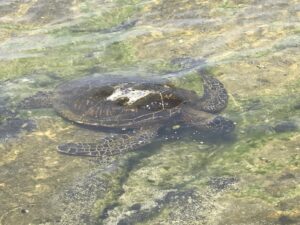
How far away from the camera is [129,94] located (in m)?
7.39

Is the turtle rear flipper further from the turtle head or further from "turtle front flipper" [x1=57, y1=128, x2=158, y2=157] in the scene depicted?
the turtle head

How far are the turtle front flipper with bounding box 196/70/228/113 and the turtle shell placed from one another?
0.32m

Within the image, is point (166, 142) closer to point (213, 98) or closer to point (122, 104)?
point (122, 104)

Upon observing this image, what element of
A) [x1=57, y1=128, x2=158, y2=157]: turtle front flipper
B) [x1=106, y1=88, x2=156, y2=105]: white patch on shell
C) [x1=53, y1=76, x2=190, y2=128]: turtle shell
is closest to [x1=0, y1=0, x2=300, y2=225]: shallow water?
[x1=57, y1=128, x2=158, y2=157]: turtle front flipper

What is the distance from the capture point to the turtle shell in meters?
7.23

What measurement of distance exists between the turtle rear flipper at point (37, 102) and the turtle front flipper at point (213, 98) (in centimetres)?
260

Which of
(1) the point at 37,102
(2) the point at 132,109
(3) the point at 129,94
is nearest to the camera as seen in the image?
(2) the point at 132,109

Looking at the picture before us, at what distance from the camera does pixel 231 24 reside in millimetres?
10703

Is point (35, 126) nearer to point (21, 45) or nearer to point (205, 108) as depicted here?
point (205, 108)

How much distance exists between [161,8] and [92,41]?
2403 mm

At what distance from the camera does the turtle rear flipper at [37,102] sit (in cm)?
794

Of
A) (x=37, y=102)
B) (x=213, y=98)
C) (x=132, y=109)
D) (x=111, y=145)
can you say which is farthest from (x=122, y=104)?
(x=37, y=102)

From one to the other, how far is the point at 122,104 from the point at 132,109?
0.63 ft

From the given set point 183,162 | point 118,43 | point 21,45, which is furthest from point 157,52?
point 183,162
